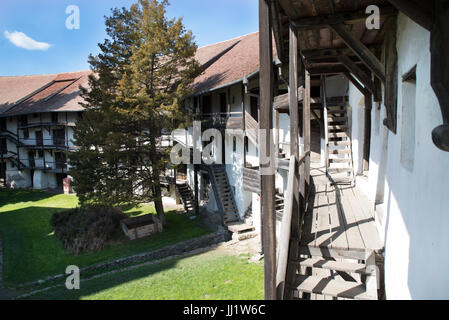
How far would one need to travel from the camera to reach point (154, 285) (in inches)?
376

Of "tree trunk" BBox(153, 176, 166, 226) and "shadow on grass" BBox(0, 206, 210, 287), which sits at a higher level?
"tree trunk" BBox(153, 176, 166, 226)

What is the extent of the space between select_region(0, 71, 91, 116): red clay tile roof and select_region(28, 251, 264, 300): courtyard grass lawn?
1716 centimetres

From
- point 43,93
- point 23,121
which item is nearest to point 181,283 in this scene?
point 23,121

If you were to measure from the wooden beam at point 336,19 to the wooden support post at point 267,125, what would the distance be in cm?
171

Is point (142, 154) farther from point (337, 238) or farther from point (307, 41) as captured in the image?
point (337, 238)

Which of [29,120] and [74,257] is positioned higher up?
[29,120]

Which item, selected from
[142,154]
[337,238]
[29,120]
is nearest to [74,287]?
[142,154]

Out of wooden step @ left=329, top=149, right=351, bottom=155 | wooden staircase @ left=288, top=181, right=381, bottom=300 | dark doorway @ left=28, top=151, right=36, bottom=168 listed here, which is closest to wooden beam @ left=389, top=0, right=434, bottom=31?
wooden staircase @ left=288, top=181, right=381, bottom=300

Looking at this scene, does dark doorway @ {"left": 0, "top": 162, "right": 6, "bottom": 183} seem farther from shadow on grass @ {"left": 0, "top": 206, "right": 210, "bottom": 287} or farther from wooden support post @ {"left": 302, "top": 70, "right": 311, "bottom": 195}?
wooden support post @ {"left": 302, "top": 70, "right": 311, "bottom": 195}

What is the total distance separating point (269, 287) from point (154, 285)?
7533 mm

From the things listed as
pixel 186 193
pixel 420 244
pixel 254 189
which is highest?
pixel 420 244

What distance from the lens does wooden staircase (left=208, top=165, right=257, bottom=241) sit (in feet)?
48.5

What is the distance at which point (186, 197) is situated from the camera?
20328 millimetres

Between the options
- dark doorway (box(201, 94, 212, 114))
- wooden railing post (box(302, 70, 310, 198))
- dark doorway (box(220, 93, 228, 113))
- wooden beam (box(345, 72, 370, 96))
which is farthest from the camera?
dark doorway (box(201, 94, 212, 114))
